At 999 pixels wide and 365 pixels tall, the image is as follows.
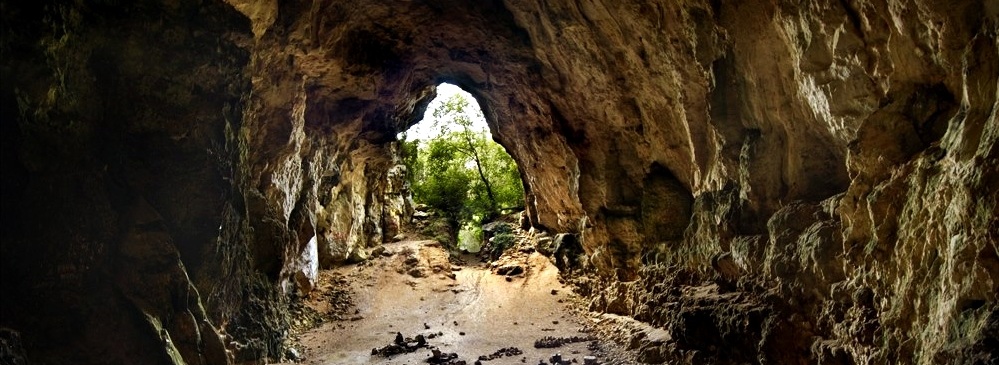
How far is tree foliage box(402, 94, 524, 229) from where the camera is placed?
28391 millimetres

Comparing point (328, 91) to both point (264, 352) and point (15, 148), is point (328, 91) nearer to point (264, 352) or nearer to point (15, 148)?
point (264, 352)

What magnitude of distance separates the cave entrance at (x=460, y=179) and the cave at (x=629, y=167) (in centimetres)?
1302

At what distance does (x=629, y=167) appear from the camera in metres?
13.7

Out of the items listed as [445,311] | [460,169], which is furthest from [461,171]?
[445,311]

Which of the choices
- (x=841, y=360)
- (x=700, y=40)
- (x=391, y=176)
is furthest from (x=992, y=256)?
(x=391, y=176)

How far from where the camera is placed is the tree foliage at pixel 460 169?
93.1ft

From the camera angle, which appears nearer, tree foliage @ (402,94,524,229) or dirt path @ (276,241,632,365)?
dirt path @ (276,241,632,365)

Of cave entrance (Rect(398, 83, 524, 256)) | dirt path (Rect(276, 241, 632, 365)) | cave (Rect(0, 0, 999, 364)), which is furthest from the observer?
cave entrance (Rect(398, 83, 524, 256))

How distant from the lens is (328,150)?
16609 millimetres

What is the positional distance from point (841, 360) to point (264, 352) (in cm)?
919

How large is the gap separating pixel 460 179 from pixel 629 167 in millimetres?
15853

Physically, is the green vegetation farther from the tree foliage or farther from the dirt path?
the dirt path

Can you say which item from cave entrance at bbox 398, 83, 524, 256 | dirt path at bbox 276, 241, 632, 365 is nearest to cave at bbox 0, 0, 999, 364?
dirt path at bbox 276, 241, 632, 365

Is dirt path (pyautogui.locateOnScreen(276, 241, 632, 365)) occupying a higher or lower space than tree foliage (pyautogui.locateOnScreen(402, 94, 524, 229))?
lower
